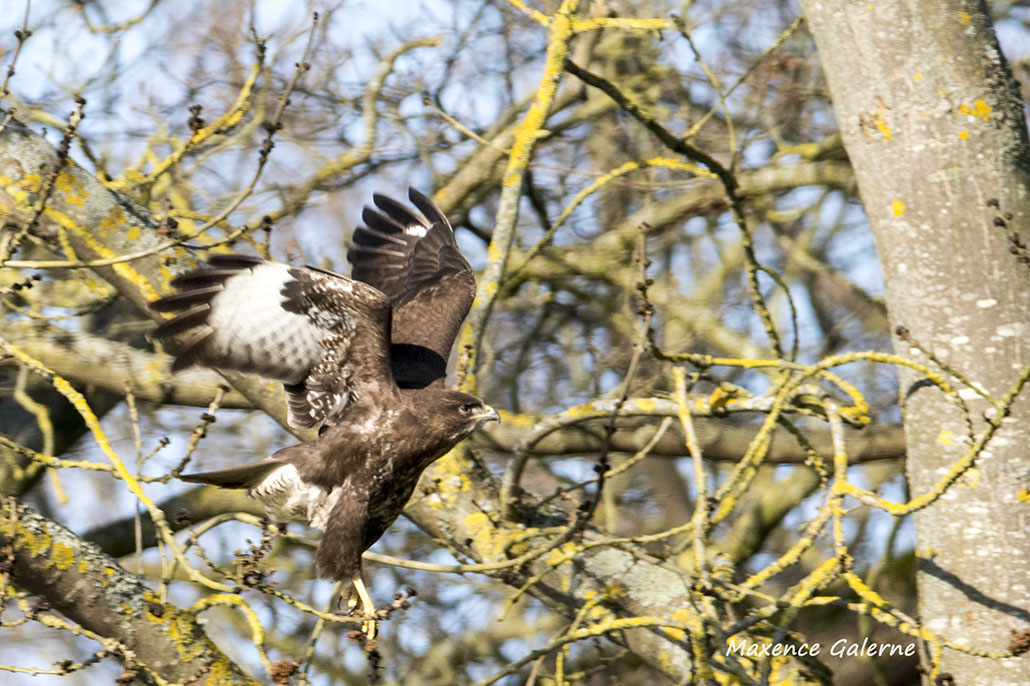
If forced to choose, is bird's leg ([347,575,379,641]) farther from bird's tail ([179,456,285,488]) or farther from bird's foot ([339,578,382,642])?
bird's tail ([179,456,285,488])

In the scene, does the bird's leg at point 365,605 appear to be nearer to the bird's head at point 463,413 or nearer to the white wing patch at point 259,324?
the bird's head at point 463,413

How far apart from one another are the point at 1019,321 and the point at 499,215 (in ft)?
6.07

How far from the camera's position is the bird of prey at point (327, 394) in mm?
3885

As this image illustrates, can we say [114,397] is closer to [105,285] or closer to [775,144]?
[105,285]

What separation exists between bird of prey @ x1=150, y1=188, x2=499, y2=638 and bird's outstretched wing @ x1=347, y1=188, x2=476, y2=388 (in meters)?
0.29

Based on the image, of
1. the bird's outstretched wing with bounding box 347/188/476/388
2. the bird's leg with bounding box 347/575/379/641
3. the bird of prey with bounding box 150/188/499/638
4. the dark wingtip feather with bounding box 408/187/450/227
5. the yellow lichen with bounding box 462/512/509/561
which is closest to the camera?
the bird's leg with bounding box 347/575/379/641

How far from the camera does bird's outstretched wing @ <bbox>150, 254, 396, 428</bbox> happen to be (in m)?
3.85

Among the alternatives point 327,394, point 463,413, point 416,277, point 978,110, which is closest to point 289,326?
point 327,394

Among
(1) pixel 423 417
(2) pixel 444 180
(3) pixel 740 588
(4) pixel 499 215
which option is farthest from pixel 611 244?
(3) pixel 740 588

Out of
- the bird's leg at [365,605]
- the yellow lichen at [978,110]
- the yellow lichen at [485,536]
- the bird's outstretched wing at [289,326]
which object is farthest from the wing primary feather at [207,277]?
the yellow lichen at [978,110]

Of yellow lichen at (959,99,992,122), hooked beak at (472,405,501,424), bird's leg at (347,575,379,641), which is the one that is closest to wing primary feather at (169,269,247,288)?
hooked beak at (472,405,501,424)

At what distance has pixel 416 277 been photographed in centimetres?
521

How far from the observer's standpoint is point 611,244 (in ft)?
20.7

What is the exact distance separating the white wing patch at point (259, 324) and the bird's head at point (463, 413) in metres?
0.52
